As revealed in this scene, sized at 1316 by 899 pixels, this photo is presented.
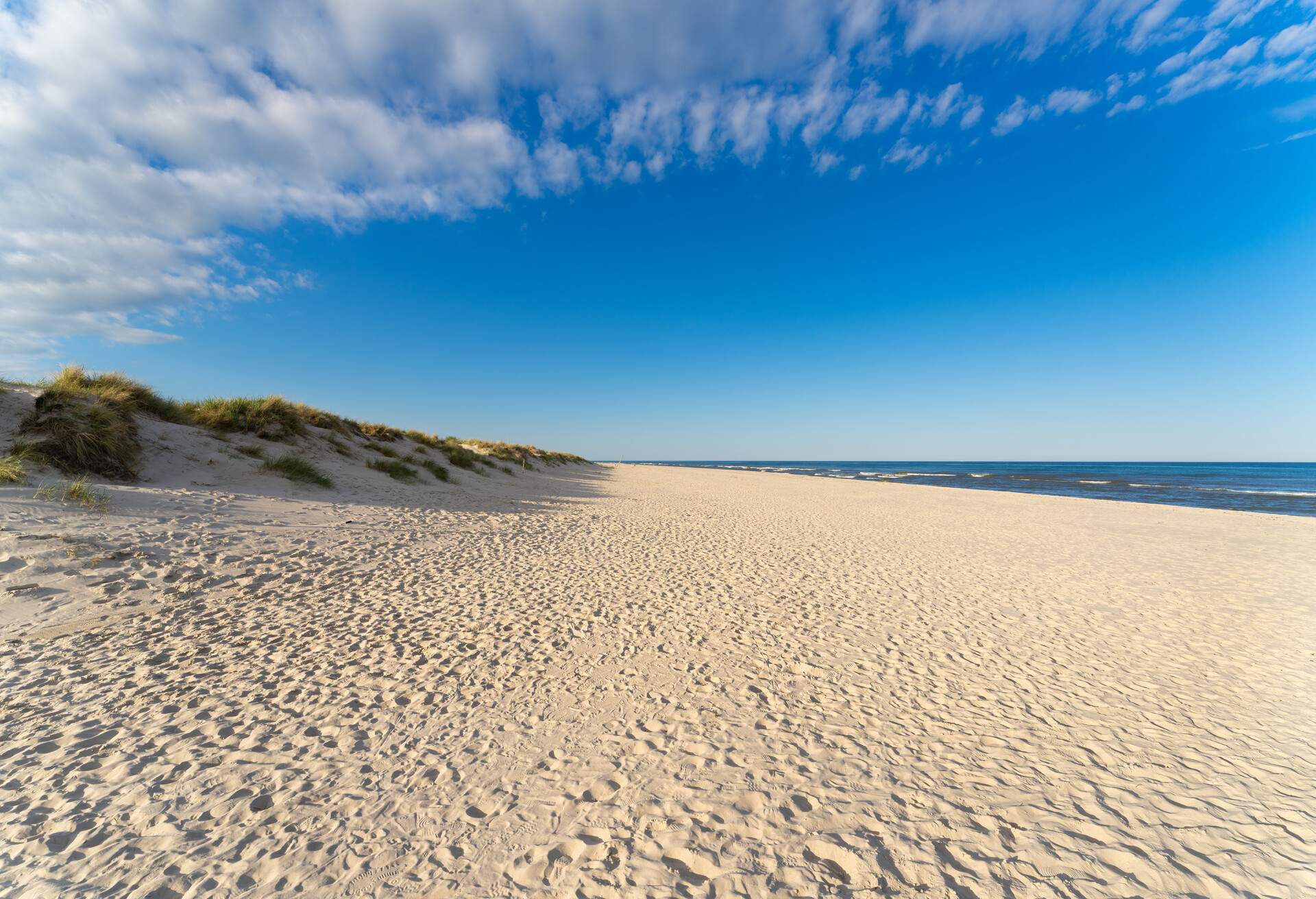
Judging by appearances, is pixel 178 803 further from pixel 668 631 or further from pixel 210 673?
pixel 668 631

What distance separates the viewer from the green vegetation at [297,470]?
1232 cm

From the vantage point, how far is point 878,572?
9.54 meters

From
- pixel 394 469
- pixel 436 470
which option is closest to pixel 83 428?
pixel 394 469

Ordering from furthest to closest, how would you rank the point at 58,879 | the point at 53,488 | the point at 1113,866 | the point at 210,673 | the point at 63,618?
the point at 53,488 < the point at 63,618 < the point at 210,673 < the point at 1113,866 < the point at 58,879

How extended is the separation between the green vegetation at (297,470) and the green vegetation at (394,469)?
337 cm

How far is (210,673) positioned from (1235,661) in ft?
36.9

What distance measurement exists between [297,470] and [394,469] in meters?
4.42

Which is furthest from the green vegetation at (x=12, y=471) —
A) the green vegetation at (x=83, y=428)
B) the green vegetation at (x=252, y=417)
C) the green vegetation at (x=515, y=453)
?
the green vegetation at (x=515, y=453)

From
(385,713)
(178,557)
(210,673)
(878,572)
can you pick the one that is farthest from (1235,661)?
(178,557)

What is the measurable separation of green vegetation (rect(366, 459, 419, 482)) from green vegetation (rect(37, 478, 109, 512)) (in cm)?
910

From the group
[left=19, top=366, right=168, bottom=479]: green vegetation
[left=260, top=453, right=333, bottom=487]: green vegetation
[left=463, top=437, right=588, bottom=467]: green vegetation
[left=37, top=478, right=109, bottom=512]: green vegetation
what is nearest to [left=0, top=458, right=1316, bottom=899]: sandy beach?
[left=37, top=478, right=109, bottom=512]: green vegetation

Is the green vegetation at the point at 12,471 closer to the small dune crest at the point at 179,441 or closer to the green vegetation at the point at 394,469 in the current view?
the small dune crest at the point at 179,441

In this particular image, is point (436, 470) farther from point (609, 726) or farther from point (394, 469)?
point (609, 726)

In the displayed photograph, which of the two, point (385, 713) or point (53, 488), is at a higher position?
point (53, 488)
